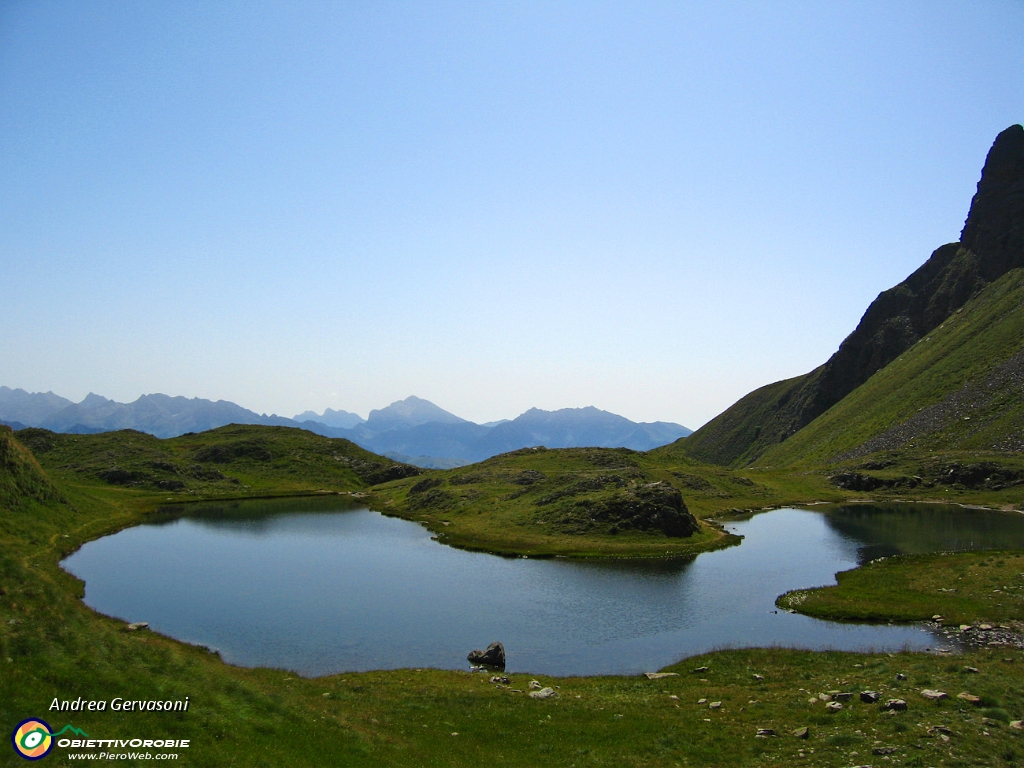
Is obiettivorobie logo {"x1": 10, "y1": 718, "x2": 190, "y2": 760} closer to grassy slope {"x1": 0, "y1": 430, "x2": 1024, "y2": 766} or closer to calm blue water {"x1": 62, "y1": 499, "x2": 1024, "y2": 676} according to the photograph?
grassy slope {"x1": 0, "y1": 430, "x2": 1024, "y2": 766}

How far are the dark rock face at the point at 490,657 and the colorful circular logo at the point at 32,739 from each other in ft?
116

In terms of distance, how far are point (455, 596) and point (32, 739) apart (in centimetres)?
5550

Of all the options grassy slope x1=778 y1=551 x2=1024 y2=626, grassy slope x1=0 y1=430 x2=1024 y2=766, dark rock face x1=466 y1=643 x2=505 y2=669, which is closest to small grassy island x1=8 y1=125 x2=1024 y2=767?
grassy slope x1=0 y1=430 x2=1024 y2=766

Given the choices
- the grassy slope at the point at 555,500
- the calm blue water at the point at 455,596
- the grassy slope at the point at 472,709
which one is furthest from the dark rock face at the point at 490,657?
the grassy slope at the point at 555,500

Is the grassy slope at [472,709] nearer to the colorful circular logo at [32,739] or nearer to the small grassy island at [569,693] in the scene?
the small grassy island at [569,693]

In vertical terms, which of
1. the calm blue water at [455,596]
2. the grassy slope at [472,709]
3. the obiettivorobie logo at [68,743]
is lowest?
the calm blue water at [455,596]

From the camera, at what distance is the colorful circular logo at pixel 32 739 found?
17141 millimetres

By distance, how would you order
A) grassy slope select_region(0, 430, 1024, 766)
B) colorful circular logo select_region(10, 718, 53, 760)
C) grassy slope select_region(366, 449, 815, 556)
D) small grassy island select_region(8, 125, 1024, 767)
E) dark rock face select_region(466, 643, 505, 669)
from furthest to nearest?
1. grassy slope select_region(366, 449, 815, 556)
2. dark rock face select_region(466, 643, 505, 669)
3. small grassy island select_region(8, 125, 1024, 767)
4. grassy slope select_region(0, 430, 1024, 766)
5. colorful circular logo select_region(10, 718, 53, 760)

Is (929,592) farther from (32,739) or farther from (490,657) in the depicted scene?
(32,739)

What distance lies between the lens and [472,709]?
36.0 meters

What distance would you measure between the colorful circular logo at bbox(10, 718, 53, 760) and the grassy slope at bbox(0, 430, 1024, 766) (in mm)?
396

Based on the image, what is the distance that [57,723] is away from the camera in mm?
19297

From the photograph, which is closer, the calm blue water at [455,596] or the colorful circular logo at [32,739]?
the colorful circular logo at [32,739]

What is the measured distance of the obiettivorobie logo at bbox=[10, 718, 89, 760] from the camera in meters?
17.2
